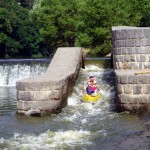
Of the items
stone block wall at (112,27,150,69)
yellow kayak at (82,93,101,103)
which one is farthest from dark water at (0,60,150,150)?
stone block wall at (112,27,150,69)

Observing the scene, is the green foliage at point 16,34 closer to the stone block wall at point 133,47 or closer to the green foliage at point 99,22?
the green foliage at point 99,22

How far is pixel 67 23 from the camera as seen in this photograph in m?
42.7

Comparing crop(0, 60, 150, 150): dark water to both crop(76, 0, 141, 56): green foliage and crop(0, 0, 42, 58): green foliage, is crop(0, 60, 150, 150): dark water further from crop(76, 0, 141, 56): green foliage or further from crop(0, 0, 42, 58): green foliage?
crop(0, 0, 42, 58): green foliage

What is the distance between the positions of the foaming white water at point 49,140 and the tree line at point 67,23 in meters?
24.5

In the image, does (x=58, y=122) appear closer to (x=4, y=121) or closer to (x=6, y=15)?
(x=4, y=121)

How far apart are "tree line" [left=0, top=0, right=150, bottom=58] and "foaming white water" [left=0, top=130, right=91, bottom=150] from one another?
2448cm

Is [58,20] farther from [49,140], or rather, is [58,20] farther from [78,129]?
[49,140]

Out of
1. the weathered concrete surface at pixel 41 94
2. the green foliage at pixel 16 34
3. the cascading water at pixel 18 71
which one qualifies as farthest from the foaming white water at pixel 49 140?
the green foliage at pixel 16 34

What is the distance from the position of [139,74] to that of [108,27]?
22578 mm

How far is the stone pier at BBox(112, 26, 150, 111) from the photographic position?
1310 cm

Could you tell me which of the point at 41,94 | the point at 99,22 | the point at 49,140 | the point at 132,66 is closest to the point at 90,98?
the point at 41,94

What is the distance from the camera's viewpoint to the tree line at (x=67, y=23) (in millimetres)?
35312

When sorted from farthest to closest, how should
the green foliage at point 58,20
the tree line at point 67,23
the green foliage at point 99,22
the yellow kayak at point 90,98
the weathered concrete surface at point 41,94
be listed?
the green foliage at point 58,20 → the tree line at point 67,23 → the green foliage at point 99,22 → the yellow kayak at point 90,98 → the weathered concrete surface at point 41,94

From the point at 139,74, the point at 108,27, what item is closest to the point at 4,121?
the point at 139,74
